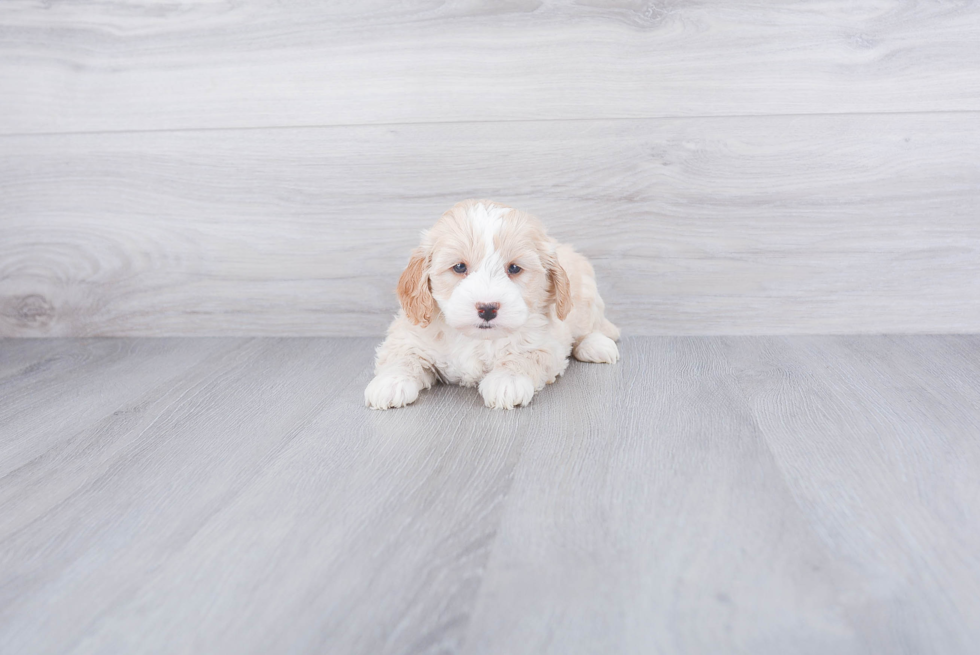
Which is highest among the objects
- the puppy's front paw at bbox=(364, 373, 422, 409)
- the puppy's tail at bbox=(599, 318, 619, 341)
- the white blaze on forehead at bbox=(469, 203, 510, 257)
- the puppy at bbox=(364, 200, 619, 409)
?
the white blaze on forehead at bbox=(469, 203, 510, 257)

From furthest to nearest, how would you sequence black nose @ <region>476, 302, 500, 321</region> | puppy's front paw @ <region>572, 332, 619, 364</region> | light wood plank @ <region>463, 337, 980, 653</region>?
1. puppy's front paw @ <region>572, 332, 619, 364</region>
2. black nose @ <region>476, 302, 500, 321</region>
3. light wood plank @ <region>463, 337, 980, 653</region>

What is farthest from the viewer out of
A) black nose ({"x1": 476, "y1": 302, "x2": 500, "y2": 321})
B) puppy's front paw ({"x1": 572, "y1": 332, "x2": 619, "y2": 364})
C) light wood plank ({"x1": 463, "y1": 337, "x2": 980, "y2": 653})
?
puppy's front paw ({"x1": 572, "y1": 332, "x2": 619, "y2": 364})

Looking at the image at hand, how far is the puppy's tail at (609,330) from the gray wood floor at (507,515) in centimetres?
19

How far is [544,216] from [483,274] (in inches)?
20.9

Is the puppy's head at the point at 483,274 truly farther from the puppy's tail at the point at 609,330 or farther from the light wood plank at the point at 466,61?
the light wood plank at the point at 466,61

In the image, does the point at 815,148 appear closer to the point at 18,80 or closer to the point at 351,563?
the point at 351,563

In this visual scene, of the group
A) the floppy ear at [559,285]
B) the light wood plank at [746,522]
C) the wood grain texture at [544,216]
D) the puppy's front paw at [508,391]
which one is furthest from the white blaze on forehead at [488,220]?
the wood grain texture at [544,216]

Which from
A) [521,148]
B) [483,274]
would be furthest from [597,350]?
[521,148]

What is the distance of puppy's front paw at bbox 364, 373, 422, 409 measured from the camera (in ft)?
4.31

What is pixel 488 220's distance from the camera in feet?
4.26

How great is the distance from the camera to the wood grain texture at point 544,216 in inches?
66.3

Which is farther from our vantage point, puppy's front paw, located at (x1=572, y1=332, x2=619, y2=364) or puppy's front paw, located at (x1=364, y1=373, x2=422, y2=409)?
puppy's front paw, located at (x1=572, y1=332, x2=619, y2=364)

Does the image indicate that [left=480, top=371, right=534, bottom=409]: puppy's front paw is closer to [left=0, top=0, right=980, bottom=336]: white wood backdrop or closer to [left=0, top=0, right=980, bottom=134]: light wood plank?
[left=0, top=0, right=980, bottom=336]: white wood backdrop

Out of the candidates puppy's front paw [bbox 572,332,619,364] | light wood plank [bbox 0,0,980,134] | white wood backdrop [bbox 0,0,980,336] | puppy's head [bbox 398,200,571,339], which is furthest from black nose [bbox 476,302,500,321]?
light wood plank [bbox 0,0,980,134]
